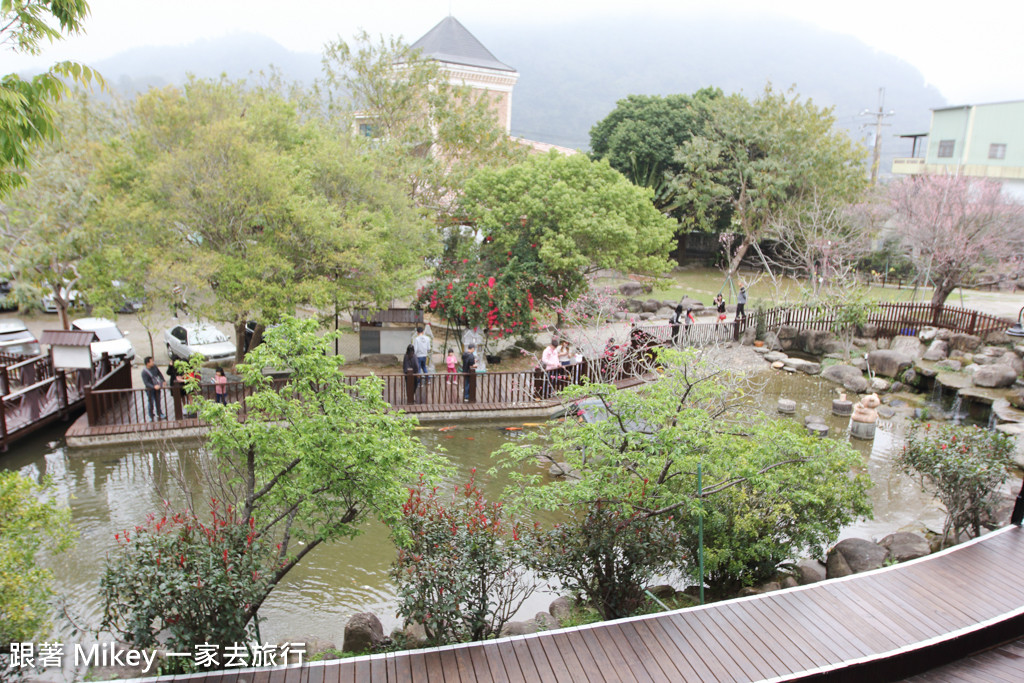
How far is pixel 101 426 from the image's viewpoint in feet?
39.4

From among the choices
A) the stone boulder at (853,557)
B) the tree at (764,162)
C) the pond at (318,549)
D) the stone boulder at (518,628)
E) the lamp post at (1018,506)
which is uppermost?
the tree at (764,162)

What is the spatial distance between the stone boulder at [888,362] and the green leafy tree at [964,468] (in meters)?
9.60

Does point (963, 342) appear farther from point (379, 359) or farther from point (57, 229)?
point (57, 229)

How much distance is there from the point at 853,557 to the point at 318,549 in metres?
7.20

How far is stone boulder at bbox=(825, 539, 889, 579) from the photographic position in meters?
8.23

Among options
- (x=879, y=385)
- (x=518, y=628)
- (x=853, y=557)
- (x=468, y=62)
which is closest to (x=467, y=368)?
(x=518, y=628)

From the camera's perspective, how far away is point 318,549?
902 cm

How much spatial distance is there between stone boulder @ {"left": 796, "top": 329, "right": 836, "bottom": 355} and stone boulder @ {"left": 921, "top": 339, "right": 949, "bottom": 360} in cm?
257

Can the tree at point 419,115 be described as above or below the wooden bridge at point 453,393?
above

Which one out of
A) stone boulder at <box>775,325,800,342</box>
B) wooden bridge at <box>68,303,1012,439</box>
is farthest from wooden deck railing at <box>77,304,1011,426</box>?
stone boulder at <box>775,325,800,342</box>

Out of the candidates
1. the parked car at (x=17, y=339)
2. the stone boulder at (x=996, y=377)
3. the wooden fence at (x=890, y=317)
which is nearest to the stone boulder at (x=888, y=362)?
the stone boulder at (x=996, y=377)

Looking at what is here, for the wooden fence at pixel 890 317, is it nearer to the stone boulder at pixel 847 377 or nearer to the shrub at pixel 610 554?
the stone boulder at pixel 847 377

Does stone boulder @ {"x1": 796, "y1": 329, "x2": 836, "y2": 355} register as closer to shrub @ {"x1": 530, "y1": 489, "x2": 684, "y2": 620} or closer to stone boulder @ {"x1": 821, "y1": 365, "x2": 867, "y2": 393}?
stone boulder @ {"x1": 821, "y1": 365, "x2": 867, "y2": 393}

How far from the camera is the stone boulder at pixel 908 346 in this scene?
63.2 ft
